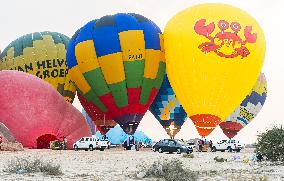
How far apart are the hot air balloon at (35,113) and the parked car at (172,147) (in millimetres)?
7273

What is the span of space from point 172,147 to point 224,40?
9482 mm

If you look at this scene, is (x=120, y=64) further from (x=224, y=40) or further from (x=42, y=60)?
(x=42, y=60)

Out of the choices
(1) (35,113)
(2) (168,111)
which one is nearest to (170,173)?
(1) (35,113)

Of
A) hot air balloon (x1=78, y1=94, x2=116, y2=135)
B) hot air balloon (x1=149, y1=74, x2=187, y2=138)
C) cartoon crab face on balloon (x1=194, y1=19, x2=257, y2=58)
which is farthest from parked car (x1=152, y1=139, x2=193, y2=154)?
cartoon crab face on balloon (x1=194, y1=19, x2=257, y2=58)

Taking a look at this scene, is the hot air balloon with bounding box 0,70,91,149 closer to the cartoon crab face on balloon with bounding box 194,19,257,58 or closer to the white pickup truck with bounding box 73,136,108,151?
the white pickup truck with bounding box 73,136,108,151

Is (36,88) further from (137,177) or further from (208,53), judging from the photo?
(137,177)

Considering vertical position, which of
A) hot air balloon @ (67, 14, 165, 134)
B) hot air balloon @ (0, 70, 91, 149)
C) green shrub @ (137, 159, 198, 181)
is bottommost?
green shrub @ (137, 159, 198, 181)

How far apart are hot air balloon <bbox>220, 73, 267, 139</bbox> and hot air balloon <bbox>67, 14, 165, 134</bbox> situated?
1538 cm

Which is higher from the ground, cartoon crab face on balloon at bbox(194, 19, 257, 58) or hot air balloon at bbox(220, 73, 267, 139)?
cartoon crab face on balloon at bbox(194, 19, 257, 58)

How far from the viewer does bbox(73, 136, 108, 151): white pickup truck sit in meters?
39.1

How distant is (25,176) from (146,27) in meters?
28.7

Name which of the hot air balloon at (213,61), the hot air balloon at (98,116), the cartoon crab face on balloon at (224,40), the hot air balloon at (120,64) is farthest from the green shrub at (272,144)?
the hot air balloon at (98,116)

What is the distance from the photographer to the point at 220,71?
36.5 m

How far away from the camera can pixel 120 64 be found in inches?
1564
